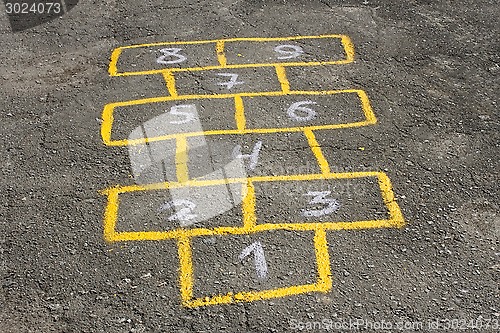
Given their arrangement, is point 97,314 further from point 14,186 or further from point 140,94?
point 140,94

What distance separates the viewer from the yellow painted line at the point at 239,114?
587cm

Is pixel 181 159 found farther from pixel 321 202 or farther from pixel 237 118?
pixel 321 202

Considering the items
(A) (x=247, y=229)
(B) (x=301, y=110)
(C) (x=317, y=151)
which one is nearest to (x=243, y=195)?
Result: (A) (x=247, y=229)

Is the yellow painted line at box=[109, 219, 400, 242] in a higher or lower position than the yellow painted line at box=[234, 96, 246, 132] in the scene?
lower

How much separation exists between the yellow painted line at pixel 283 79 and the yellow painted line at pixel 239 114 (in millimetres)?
450

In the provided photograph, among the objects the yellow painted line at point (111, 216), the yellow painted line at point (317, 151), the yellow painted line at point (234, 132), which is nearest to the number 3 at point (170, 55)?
the yellow painted line at point (234, 132)

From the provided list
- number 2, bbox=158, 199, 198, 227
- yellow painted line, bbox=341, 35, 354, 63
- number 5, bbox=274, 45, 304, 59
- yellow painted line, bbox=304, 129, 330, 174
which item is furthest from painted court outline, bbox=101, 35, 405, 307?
yellow painted line, bbox=341, 35, 354, 63

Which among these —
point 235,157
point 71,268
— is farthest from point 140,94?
point 71,268

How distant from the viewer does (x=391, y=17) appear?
7.76 m

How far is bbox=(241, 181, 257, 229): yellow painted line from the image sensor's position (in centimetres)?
486

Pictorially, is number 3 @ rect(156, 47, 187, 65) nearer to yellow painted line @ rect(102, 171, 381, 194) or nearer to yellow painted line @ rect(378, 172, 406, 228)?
yellow painted line @ rect(102, 171, 381, 194)

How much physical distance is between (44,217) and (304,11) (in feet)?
13.9

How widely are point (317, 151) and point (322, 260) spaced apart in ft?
4.14

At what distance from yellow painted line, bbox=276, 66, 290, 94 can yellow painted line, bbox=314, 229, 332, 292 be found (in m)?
1.99
